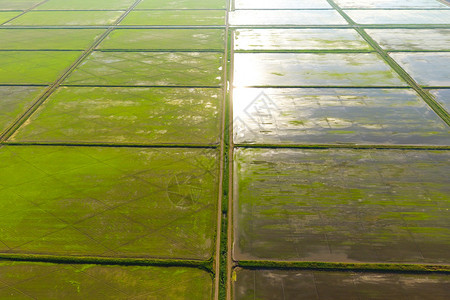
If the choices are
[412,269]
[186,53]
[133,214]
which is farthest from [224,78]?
[412,269]

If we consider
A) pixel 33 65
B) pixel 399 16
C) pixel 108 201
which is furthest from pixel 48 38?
pixel 399 16

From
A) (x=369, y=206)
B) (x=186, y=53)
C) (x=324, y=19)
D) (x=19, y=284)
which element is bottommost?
(x=19, y=284)

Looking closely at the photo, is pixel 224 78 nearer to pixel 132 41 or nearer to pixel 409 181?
pixel 132 41

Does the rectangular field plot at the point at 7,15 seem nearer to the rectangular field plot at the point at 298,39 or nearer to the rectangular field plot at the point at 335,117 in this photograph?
the rectangular field plot at the point at 298,39

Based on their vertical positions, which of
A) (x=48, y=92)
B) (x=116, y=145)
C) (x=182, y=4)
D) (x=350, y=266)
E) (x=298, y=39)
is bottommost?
(x=350, y=266)

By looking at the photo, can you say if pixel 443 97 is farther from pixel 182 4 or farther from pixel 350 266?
pixel 182 4

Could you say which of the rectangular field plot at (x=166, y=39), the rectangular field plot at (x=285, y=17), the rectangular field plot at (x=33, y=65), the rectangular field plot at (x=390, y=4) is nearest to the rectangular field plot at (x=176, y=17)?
the rectangular field plot at (x=285, y=17)
